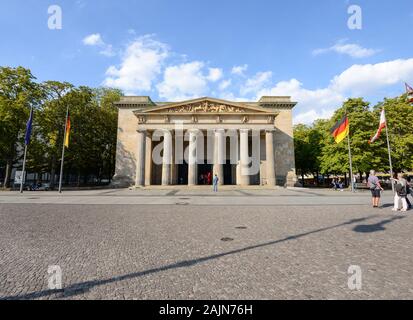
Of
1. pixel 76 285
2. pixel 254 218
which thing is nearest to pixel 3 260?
pixel 76 285

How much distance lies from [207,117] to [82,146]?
21377 millimetres

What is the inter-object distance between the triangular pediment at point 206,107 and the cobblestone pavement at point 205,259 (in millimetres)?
29538

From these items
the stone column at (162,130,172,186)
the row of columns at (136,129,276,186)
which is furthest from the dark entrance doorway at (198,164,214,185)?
the stone column at (162,130,172,186)

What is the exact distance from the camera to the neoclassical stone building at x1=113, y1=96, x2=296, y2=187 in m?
34.8

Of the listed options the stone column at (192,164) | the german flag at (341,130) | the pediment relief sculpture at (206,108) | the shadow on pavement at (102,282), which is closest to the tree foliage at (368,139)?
the german flag at (341,130)

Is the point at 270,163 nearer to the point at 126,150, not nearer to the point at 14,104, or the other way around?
the point at 126,150

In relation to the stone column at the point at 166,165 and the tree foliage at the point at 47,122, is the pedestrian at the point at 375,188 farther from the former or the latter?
the tree foliage at the point at 47,122

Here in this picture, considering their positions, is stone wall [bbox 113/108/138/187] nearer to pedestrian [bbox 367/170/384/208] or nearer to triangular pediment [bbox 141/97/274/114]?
triangular pediment [bbox 141/97/274/114]

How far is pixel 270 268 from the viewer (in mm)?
4352

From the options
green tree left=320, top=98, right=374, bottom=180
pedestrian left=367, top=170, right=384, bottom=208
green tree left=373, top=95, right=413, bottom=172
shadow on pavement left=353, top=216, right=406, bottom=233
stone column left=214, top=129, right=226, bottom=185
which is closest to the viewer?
shadow on pavement left=353, top=216, right=406, bottom=233

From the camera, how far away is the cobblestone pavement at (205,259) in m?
3.48

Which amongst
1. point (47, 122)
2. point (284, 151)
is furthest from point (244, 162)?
point (47, 122)

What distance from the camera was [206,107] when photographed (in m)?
36.9
